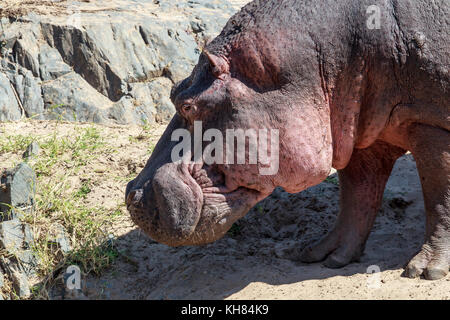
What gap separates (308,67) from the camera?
11.1ft

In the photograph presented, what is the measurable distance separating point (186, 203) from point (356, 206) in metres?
1.48

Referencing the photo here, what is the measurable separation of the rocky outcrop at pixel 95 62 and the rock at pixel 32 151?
1002mm

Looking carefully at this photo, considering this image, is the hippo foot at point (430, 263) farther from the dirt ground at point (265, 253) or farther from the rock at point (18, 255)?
the rock at point (18, 255)

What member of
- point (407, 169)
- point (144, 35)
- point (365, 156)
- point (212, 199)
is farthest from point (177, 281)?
point (144, 35)

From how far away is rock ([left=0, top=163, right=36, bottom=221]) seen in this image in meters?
4.73

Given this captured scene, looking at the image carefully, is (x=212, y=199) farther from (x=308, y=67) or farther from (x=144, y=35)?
(x=144, y=35)

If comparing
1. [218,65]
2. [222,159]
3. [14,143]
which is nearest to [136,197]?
[222,159]

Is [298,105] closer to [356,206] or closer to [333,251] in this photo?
[356,206]

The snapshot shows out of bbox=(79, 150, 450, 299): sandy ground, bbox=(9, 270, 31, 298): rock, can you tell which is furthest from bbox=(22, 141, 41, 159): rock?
bbox=(9, 270, 31, 298): rock

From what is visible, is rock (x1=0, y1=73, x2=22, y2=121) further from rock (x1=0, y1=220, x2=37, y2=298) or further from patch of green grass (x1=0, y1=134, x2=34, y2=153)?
rock (x1=0, y1=220, x2=37, y2=298)

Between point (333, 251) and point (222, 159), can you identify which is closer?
point (222, 159)

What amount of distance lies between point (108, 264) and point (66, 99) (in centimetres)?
294

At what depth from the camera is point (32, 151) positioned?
5.45 metres

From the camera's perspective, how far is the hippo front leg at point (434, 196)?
11.3ft
